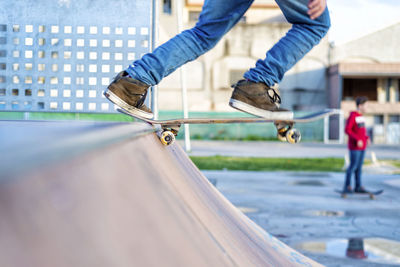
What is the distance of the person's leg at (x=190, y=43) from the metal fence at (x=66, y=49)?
1.83ft

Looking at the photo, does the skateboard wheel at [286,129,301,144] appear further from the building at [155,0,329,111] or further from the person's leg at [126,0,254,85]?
the building at [155,0,329,111]

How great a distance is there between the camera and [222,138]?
2855cm

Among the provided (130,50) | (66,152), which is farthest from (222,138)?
(66,152)

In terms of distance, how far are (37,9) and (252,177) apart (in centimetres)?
708

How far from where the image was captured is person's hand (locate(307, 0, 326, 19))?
1.93 meters

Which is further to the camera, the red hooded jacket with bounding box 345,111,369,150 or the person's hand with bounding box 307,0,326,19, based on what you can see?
the red hooded jacket with bounding box 345,111,369,150

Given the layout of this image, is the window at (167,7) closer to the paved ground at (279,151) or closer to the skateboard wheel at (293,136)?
the paved ground at (279,151)

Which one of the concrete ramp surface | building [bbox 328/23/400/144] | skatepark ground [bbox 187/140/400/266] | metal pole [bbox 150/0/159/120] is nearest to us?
the concrete ramp surface

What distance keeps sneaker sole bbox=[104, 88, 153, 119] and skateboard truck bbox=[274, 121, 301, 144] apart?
659mm

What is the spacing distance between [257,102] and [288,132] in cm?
24

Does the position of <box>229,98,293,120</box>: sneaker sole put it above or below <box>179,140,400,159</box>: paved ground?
above

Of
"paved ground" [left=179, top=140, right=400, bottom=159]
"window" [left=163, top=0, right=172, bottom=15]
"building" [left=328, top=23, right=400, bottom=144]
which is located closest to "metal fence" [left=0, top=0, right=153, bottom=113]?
"paved ground" [left=179, top=140, right=400, bottom=159]

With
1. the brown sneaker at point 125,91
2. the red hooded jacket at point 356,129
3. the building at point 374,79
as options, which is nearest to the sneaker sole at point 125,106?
the brown sneaker at point 125,91

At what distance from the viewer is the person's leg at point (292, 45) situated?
6.59 ft
